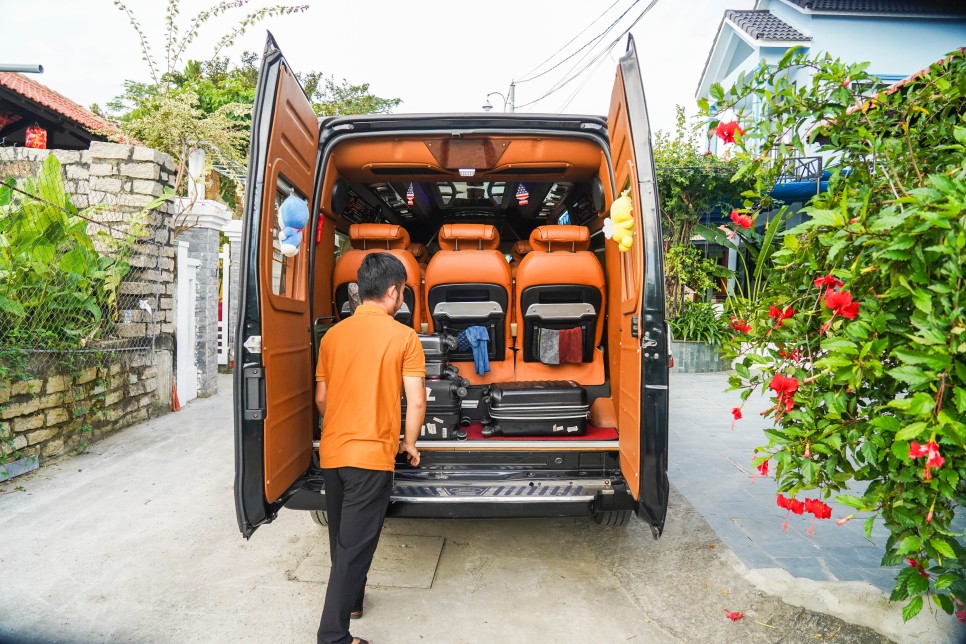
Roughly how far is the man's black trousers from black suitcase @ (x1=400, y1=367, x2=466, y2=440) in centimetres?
83

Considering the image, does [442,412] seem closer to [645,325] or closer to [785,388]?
[645,325]

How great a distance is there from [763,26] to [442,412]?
14376mm

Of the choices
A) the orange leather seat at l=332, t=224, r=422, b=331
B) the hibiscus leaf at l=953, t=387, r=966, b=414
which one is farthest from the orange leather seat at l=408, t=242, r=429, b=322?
the hibiscus leaf at l=953, t=387, r=966, b=414

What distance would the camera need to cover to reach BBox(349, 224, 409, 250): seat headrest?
3935 mm

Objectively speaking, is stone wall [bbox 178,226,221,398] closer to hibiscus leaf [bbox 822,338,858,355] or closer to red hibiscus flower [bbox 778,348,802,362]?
red hibiscus flower [bbox 778,348,802,362]

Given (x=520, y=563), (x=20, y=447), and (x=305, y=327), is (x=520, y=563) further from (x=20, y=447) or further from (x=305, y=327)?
(x=20, y=447)

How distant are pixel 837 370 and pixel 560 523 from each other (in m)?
2.43

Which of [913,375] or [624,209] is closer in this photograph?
[913,375]

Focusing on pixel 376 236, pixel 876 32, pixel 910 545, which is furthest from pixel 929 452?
pixel 876 32

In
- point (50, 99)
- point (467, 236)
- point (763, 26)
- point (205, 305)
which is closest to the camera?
point (467, 236)

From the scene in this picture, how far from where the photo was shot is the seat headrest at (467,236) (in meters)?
3.92

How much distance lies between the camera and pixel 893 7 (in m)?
12.4

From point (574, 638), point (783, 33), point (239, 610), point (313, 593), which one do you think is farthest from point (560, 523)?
point (783, 33)

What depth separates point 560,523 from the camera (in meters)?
3.69
